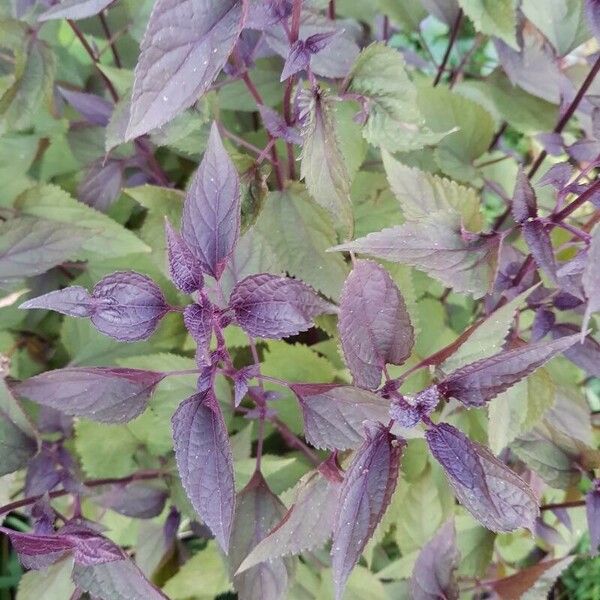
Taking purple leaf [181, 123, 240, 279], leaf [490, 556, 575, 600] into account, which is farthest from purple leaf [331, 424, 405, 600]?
leaf [490, 556, 575, 600]

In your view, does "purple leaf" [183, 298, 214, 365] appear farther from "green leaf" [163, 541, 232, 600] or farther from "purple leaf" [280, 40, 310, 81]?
"green leaf" [163, 541, 232, 600]

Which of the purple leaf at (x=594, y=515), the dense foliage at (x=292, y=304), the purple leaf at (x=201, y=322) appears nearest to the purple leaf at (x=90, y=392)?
the dense foliage at (x=292, y=304)

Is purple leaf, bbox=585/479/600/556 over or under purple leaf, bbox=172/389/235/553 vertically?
under

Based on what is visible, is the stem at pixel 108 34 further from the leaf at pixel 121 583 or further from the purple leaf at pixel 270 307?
the leaf at pixel 121 583

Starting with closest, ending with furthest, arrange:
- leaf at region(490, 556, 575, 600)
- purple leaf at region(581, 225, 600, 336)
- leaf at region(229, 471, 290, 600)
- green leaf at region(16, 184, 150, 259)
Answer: purple leaf at region(581, 225, 600, 336) → leaf at region(229, 471, 290, 600) → leaf at region(490, 556, 575, 600) → green leaf at region(16, 184, 150, 259)

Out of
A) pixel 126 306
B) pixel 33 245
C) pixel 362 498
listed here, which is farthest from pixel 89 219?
pixel 362 498

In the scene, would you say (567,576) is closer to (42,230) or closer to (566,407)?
(566,407)

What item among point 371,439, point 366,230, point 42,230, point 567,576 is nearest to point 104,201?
point 42,230
